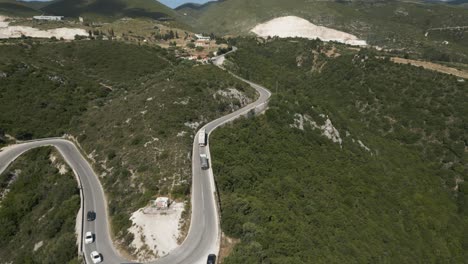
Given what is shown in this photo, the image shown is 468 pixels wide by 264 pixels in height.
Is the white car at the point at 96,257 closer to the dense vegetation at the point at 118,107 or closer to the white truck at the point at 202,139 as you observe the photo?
the dense vegetation at the point at 118,107

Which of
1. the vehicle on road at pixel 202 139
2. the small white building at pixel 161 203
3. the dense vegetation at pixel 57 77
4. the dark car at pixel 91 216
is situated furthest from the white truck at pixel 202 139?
the dense vegetation at pixel 57 77

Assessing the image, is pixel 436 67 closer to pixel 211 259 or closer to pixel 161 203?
pixel 161 203

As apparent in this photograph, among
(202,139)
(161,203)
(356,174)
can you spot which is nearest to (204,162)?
(202,139)

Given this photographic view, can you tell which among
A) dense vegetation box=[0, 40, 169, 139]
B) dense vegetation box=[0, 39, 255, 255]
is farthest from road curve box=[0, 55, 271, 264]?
dense vegetation box=[0, 40, 169, 139]

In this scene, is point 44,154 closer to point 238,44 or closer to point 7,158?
point 7,158

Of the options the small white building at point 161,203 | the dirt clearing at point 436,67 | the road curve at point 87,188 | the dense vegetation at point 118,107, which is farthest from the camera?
the dirt clearing at point 436,67

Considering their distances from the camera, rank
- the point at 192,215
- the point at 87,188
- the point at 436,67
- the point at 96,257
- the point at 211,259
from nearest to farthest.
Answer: the point at 211,259 → the point at 96,257 → the point at 192,215 → the point at 87,188 → the point at 436,67
